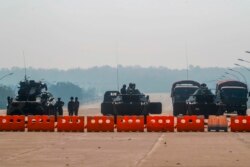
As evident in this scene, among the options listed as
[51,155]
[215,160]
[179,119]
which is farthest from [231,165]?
[179,119]

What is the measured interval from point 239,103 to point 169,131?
23.6 meters

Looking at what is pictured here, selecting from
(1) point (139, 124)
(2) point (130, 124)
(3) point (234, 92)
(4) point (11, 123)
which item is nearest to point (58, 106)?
(4) point (11, 123)

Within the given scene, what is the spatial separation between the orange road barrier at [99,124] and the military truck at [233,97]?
68.3 feet

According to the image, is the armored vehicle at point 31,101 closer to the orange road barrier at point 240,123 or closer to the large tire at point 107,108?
the large tire at point 107,108

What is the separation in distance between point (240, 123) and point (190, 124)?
2.36 metres

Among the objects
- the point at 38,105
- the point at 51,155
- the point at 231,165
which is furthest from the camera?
the point at 38,105

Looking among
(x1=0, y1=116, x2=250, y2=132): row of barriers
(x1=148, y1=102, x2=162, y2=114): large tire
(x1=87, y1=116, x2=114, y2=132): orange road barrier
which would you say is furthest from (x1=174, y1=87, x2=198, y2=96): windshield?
(x1=87, y1=116, x2=114, y2=132): orange road barrier

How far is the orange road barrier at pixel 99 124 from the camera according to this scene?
3027 centimetres

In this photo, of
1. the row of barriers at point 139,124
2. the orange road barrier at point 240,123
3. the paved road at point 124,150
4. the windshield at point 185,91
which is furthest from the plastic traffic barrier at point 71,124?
the windshield at point 185,91

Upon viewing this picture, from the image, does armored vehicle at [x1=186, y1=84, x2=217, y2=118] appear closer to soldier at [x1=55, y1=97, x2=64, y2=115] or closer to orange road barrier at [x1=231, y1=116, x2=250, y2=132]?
soldier at [x1=55, y1=97, x2=64, y2=115]

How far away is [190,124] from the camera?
30203 mm

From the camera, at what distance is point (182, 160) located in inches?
666

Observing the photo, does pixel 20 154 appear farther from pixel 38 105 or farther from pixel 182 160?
pixel 38 105

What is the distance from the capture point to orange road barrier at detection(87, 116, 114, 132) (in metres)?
30.3
